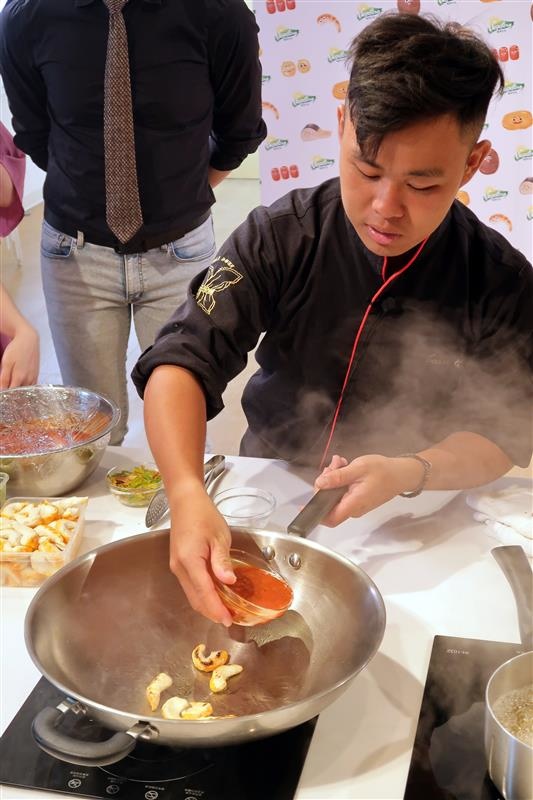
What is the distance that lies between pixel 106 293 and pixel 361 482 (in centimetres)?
134

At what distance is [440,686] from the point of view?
41.6 inches

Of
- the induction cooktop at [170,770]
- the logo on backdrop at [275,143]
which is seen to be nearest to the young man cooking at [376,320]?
the induction cooktop at [170,770]

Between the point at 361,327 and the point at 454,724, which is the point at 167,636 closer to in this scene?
the point at 454,724

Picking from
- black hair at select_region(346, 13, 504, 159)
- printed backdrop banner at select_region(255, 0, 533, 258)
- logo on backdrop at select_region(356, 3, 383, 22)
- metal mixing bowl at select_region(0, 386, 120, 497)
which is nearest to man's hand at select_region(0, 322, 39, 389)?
metal mixing bowl at select_region(0, 386, 120, 497)

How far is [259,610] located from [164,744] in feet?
0.83

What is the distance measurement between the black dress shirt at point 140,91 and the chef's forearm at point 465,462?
1.19m

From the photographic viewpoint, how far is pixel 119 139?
2.22m

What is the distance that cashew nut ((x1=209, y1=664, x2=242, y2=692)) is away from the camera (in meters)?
1.04

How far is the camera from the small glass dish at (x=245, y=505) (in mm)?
1396

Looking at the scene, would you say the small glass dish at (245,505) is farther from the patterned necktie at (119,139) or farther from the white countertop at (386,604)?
the patterned necktie at (119,139)

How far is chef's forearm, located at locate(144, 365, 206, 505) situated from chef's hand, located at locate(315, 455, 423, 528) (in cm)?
19

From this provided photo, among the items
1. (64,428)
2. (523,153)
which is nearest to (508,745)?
(64,428)

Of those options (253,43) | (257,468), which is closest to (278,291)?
(257,468)

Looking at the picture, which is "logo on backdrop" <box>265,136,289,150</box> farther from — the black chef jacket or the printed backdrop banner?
the black chef jacket
